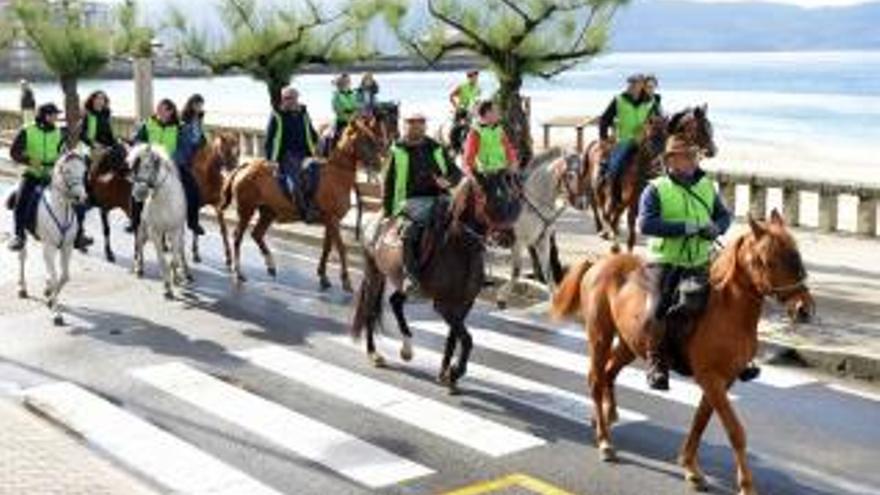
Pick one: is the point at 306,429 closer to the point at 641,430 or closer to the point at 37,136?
the point at 641,430

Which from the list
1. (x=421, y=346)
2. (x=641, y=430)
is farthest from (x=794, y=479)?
(x=421, y=346)

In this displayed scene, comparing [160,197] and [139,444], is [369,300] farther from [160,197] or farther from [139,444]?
[160,197]

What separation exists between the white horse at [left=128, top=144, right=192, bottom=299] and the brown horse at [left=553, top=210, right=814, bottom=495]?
28.2 ft

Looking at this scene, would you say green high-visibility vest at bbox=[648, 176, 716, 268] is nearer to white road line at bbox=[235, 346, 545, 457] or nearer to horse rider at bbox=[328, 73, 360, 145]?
white road line at bbox=[235, 346, 545, 457]

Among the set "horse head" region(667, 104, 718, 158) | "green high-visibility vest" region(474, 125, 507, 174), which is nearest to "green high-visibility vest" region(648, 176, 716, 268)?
"green high-visibility vest" region(474, 125, 507, 174)

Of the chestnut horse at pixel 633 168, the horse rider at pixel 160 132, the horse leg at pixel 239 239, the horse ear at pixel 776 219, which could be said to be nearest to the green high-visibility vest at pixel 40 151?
the horse rider at pixel 160 132

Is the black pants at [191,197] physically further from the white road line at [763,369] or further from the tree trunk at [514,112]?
the tree trunk at [514,112]

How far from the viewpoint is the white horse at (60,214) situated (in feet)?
55.7

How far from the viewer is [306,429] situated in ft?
39.1

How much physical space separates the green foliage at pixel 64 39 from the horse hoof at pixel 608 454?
34.8 m

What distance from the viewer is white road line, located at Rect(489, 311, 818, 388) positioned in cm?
1343

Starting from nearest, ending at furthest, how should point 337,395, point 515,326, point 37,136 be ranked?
point 337,395 → point 515,326 → point 37,136

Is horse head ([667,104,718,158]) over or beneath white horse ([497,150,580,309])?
over

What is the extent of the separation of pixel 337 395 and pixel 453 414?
1393mm
